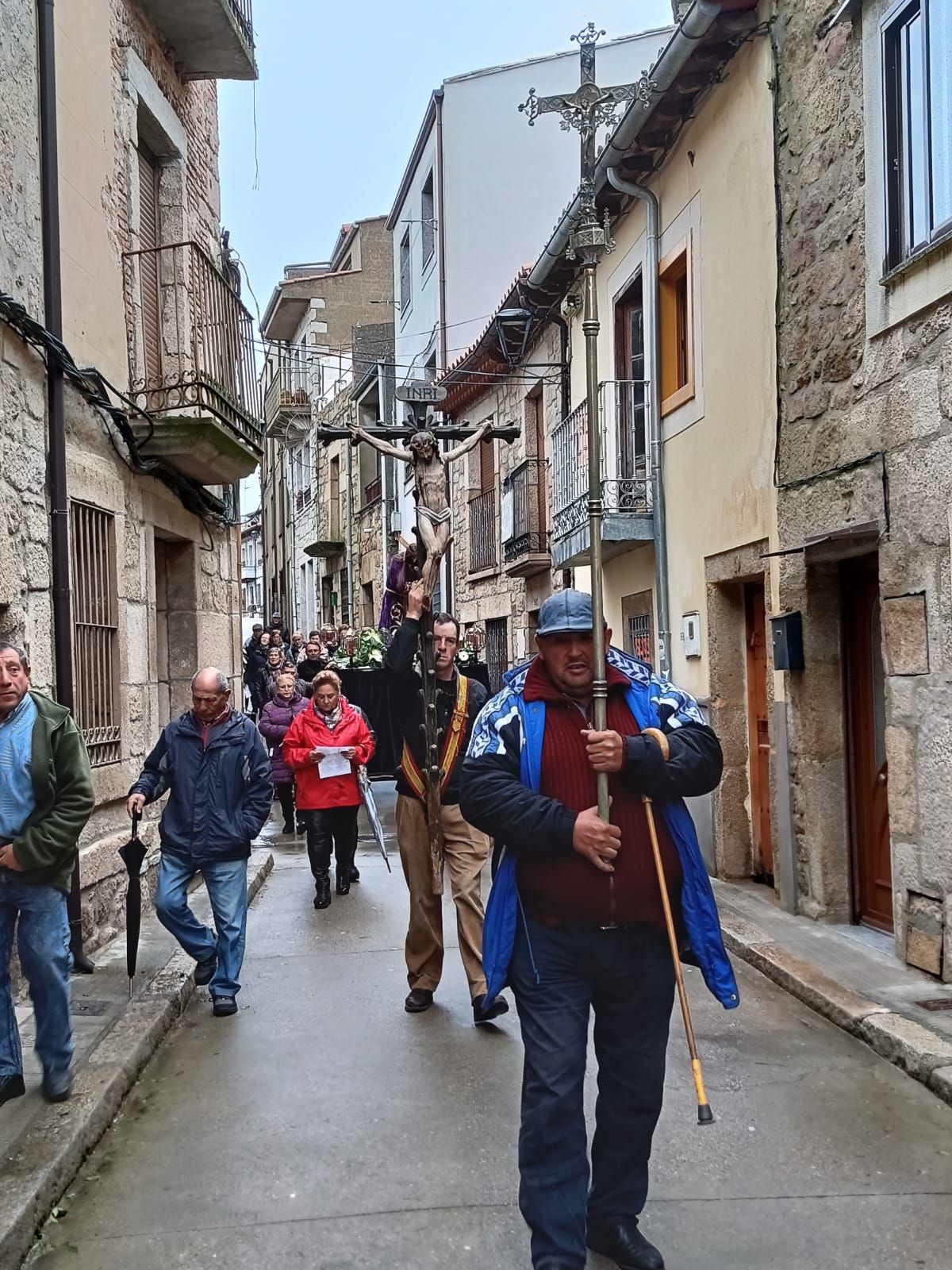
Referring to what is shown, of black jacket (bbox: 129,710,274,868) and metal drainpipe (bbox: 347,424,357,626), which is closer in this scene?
black jacket (bbox: 129,710,274,868)

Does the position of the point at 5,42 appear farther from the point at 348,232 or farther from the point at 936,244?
the point at 348,232

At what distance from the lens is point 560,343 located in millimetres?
14875

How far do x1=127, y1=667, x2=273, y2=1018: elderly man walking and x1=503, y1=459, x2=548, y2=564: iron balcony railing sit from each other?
9925 millimetres

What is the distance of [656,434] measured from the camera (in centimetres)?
1067

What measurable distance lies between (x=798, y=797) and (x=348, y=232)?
93.2 feet

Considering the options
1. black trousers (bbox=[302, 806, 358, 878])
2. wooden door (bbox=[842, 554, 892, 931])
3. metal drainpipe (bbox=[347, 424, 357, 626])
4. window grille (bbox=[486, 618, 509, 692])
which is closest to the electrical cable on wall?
black trousers (bbox=[302, 806, 358, 878])

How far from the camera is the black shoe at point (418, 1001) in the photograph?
18.9ft

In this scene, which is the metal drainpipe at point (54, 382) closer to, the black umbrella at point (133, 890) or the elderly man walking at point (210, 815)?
the black umbrella at point (133, 890)

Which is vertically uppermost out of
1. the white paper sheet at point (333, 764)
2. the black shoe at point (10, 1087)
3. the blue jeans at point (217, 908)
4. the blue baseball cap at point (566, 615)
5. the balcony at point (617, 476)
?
the balcony at point (617, 476)

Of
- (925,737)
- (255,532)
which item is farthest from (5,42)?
(255,532)

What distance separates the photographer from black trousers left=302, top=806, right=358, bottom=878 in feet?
28.5

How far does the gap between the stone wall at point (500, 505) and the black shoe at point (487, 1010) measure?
9.53 metres

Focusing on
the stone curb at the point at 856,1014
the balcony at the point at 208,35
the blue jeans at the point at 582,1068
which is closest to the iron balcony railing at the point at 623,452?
the balcony at the point at 208,35

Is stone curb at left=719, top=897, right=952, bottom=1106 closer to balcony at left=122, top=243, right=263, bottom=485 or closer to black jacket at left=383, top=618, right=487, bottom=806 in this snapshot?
black jacket at left=383, top=618, right=487, bottom=806
